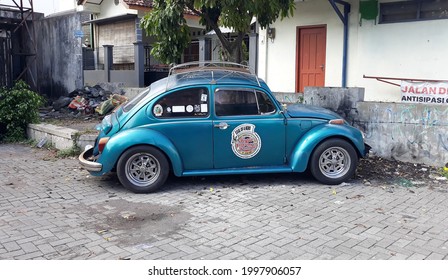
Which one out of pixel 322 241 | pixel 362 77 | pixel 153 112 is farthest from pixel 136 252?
pixel 362 77

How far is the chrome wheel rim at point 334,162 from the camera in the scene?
6.41m

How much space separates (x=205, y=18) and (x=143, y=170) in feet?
12.6

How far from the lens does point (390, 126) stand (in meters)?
7.87

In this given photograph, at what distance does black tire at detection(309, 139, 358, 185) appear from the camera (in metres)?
6.36

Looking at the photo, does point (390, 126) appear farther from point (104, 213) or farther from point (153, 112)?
point (104, 213)

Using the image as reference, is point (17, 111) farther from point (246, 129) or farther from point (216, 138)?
point (246, 129)

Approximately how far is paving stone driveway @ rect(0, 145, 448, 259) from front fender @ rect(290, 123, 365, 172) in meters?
0.39

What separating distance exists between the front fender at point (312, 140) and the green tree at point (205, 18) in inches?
95.2

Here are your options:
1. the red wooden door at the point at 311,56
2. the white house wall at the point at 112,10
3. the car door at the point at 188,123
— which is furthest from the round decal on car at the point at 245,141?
the white house wall at the point at 112,10

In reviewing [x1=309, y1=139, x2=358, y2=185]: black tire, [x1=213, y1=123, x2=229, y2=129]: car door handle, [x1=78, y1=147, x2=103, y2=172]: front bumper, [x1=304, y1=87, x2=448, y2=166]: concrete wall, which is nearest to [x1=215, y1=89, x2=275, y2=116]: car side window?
[x1=213, y1=123, x2=229, y2=129]: car door handle

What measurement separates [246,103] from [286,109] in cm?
65

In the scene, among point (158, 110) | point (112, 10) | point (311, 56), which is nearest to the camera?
point (158, 110)

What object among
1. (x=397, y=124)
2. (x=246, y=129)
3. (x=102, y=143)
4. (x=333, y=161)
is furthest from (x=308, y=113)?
(x=102, y=143)

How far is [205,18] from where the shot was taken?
8602mm
